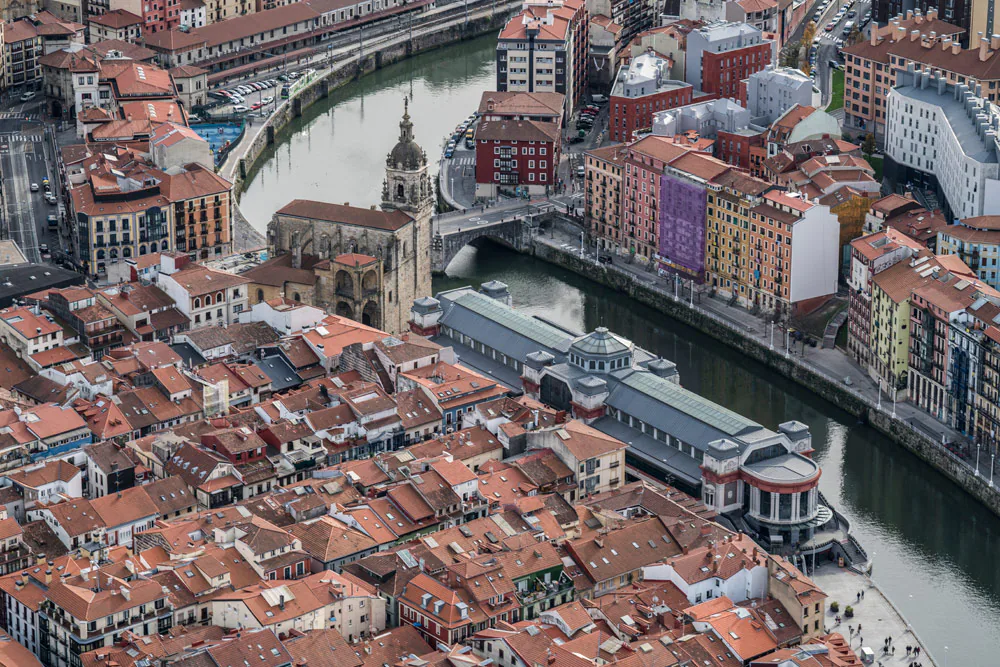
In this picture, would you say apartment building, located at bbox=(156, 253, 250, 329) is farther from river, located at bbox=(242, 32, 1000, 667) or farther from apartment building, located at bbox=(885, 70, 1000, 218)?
apartment building, located at bbox=(885, 70, 1000, 218)

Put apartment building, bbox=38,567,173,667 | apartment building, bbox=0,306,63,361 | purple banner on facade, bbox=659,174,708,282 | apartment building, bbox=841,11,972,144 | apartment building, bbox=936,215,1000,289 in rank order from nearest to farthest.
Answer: apartment building, bbox=38,567,173,667 → apartment building, bbox=0,306,63,361 → apartment building, bbox=936,215,1000,289 → purple banner on facade, bbox=659,174,708,282 → apartment building, bbox=841,11,972,144

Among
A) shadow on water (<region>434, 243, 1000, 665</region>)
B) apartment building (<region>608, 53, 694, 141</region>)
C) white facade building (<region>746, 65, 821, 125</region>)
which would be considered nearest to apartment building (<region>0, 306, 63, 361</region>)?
shadow on water (<region>434, 243, 1000, 665</region>)

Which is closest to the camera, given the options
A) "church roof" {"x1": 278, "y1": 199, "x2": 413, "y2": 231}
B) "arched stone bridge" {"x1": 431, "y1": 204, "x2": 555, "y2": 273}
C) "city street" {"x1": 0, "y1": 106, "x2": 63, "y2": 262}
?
"church roof" {"x1": 278, "y1": 199, "x2": 413, "y2": 231}

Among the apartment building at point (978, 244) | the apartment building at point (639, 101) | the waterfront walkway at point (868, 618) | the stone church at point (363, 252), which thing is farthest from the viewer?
the apartment building at point (639, 101)

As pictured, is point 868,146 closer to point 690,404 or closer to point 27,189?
point 690,404

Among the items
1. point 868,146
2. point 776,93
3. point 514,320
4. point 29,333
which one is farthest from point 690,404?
point 776,93

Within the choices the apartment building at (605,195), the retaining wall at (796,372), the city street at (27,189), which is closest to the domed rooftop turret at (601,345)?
the retaining wall at (796,372)

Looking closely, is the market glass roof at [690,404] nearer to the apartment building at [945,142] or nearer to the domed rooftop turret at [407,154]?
the domed rooftop turret at [407,154]
